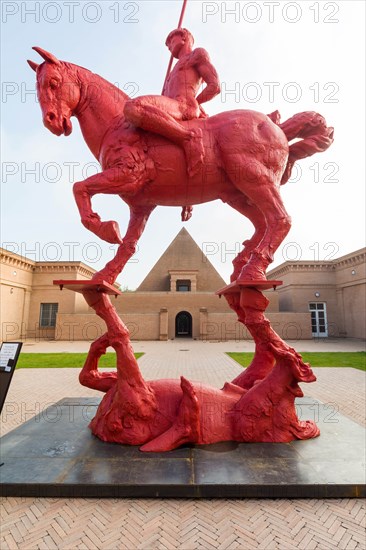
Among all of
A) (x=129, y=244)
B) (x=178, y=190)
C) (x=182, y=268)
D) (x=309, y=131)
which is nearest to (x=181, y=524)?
(x=129, y=244)

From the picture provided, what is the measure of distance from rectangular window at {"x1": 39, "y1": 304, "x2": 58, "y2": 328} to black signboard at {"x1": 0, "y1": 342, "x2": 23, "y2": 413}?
91.1ft

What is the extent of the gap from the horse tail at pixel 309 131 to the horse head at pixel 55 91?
284 centimetres

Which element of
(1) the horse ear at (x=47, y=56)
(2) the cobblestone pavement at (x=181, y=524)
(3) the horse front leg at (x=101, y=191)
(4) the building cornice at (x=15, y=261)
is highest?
(4) the building cornice at (x=15, y=261)

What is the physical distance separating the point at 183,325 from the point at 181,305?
3462 millimetres

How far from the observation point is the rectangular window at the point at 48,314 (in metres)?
29.7

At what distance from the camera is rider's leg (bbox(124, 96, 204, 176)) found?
12.1 ft

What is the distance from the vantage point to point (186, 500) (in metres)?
2.95

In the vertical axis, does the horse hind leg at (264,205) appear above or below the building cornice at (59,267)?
below

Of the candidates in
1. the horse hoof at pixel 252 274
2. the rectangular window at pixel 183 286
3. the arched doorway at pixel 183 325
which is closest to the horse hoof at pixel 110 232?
the horse hoof at pixel 252 274

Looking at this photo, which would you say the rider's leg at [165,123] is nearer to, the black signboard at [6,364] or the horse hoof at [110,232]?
the horse hoof at [110,232]

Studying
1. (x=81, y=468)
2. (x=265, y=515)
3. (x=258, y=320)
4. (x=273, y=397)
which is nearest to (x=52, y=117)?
(x=258, y=320)

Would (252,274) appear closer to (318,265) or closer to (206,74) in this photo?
(206,74)

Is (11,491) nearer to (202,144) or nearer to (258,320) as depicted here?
(258,320)

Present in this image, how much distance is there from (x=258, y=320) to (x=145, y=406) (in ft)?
5.64
